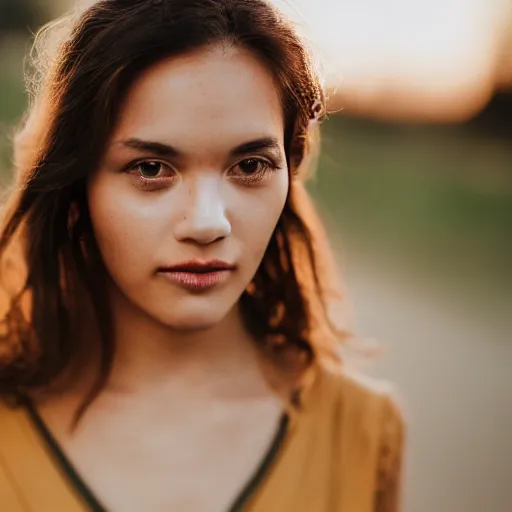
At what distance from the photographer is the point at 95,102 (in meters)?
0.77

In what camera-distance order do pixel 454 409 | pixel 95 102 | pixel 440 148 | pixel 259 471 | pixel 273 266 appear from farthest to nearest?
pixel 440 148 < pixel 454 409 < pixel 273 266 < pixel 259 471 < pixel 95 102

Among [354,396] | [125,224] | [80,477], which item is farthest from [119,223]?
[354,396]

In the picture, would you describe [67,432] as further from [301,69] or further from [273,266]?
[301,69]

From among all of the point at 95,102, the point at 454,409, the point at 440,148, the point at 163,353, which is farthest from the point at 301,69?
the point at 440,148

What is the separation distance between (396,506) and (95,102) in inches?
23.1

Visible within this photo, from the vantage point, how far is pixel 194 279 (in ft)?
2.58

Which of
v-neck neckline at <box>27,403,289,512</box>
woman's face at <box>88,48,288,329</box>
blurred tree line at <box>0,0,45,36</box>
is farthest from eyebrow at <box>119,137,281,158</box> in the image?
blurred tree line at <box>0,0,45,36</box>

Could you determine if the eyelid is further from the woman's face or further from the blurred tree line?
the blurred tree line

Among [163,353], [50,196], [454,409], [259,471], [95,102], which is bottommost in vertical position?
[454,409]

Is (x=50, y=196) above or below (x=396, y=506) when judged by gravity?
above

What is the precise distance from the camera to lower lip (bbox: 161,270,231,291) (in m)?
0.78

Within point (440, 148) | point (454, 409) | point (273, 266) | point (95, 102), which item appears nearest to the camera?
point (95, 102)

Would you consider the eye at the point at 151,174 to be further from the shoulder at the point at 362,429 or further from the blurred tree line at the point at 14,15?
the blurred tree line at the point at 14,15

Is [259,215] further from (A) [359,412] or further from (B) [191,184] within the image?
(A) [359,412]
